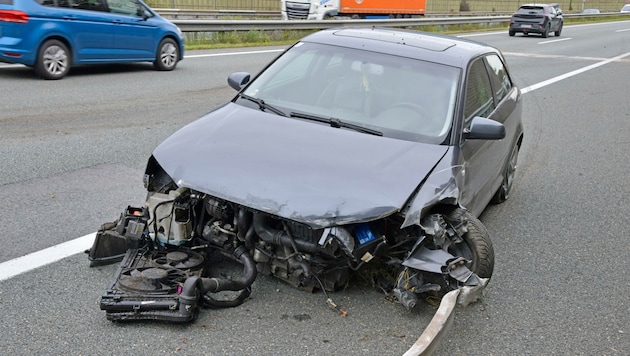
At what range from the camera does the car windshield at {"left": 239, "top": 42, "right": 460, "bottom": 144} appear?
495cm

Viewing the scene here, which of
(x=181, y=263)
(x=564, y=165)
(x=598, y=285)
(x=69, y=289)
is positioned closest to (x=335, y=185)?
(x=181, y=263)

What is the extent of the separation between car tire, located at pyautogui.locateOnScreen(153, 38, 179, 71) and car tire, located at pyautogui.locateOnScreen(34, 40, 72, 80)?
83.8 inches

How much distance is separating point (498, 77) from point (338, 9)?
23936mm

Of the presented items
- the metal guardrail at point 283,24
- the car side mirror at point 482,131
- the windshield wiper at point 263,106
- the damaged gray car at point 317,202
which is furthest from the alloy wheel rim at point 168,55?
the car side mirror at point 482,131

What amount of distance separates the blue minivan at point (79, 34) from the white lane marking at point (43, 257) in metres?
7.41

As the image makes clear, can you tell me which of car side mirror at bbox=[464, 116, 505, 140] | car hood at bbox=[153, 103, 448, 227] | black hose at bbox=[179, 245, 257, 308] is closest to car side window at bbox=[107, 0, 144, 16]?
car hood at bbox=[153, 103, 448, 227]

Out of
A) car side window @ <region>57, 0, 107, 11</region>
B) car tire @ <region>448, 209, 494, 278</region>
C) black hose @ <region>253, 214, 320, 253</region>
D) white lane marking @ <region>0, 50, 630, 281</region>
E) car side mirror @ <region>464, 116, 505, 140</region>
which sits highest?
car side window @ <region>57, 0, 107, 11</region>

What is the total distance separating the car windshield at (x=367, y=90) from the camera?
495cm

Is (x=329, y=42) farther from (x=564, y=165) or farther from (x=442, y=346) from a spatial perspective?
(x=564, y=165)

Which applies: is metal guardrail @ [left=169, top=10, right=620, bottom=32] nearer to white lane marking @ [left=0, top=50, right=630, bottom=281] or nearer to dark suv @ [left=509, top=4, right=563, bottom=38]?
dark suv @ [left=509, top=4, right=563, bottom=38]

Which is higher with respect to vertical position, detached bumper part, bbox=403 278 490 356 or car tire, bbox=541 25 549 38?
detached bumper part, bbox=403 278 490 356

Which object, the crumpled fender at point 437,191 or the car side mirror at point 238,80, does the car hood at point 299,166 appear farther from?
the car side mirror at point 238,80

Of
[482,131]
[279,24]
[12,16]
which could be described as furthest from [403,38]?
[279,24]

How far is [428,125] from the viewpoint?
4.91 meters
